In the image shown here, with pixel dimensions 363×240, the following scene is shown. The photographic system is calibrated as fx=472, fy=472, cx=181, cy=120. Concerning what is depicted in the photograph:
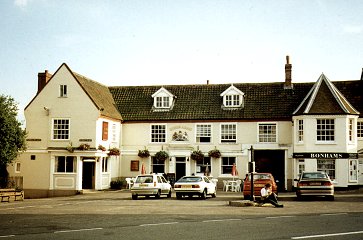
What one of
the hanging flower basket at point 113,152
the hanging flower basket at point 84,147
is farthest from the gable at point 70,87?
the hanging flower basket at point 84,147

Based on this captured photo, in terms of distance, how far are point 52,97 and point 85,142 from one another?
15.3 ft

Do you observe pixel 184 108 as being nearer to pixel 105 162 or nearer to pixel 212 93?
pixel 212 93

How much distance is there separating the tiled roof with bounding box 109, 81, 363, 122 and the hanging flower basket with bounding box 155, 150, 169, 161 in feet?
9.58

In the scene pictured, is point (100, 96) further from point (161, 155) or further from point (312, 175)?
point (312, 175)

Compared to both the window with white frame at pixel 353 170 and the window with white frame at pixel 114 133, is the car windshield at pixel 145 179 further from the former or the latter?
the window with white frame at pixel 353 170

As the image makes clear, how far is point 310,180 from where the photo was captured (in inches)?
1062

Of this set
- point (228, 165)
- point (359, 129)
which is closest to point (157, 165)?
point (228, 165)

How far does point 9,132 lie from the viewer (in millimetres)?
31328

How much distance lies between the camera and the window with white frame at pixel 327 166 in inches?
1426

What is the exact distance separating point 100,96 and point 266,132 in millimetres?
14193

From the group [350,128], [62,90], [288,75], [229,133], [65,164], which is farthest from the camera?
[288,75]

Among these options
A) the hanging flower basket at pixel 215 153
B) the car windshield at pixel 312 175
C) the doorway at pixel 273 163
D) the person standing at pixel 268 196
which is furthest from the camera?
the hanging flower basket at pixel 215 153

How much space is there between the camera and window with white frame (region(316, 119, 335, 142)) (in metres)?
36.3

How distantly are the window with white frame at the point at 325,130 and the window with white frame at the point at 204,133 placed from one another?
8.78 m
